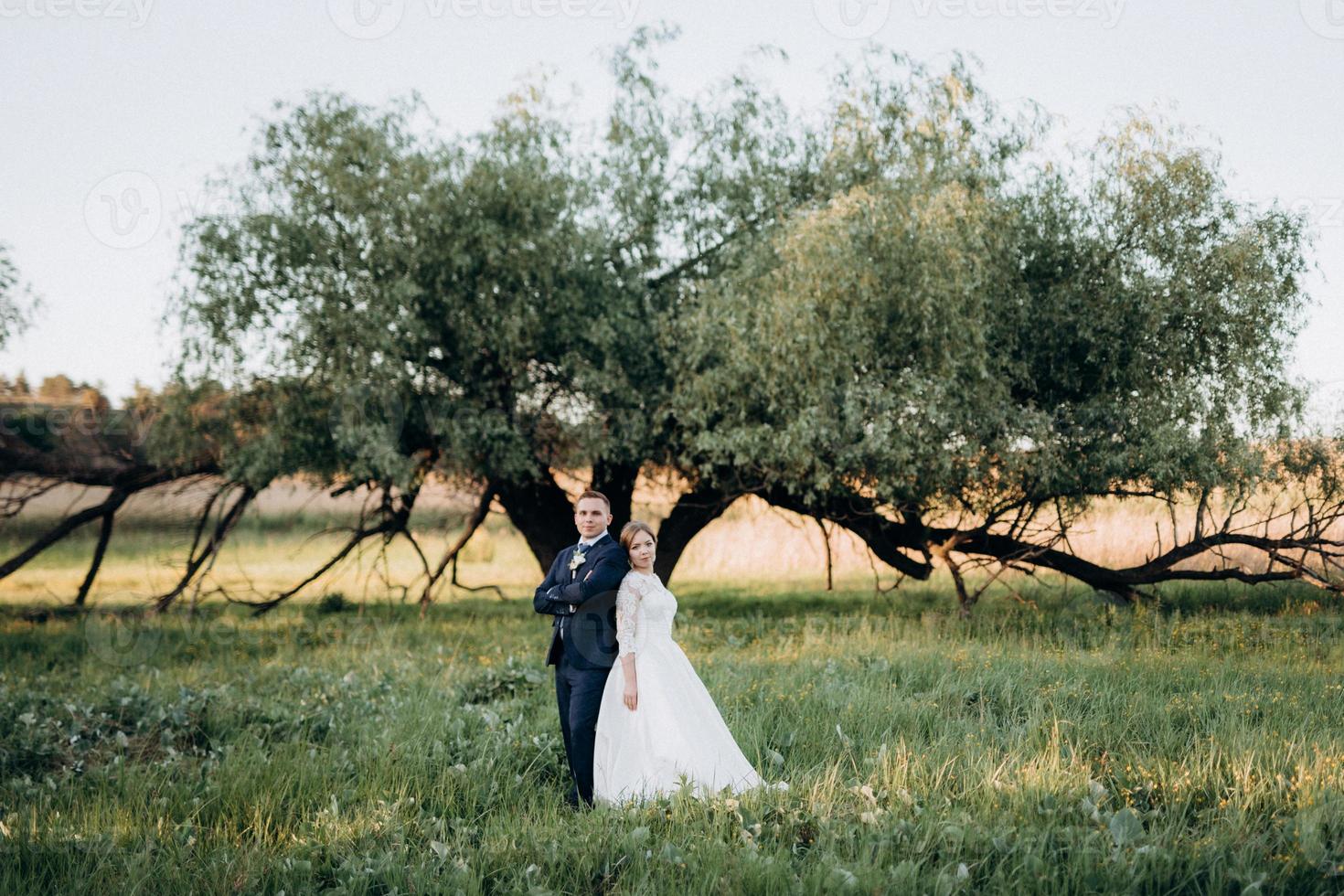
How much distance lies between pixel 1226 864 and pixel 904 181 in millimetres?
10412

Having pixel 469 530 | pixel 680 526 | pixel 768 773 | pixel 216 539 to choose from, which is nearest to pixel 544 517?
pixel 469 530

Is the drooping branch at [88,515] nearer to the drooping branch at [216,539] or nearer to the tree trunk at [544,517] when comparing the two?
the drooping branch at [216,539]

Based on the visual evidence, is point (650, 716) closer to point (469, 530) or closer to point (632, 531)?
point (632, 531)

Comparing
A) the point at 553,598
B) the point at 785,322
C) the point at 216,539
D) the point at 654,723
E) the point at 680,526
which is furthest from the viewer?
the point at 680,526

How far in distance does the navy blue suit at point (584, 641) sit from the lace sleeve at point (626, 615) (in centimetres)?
10

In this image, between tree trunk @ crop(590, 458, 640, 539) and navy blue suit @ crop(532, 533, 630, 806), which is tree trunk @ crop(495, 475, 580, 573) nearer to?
tree trunk @ crop(590, 458, 640, 539)

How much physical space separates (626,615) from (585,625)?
383 mm

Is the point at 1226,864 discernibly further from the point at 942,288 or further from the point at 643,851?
the point at 942,288

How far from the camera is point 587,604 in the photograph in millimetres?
6945

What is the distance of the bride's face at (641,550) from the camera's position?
695 cm

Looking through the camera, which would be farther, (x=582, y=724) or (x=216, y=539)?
(x=216, y=539)

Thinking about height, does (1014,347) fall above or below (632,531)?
above

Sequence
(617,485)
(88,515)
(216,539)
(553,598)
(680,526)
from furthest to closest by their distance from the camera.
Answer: (680,526) < (617,485) < (88,515) < (216,539) < (553,598)

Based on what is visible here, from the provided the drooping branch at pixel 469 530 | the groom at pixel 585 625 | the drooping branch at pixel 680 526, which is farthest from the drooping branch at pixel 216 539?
the groom at pixel 585 625
